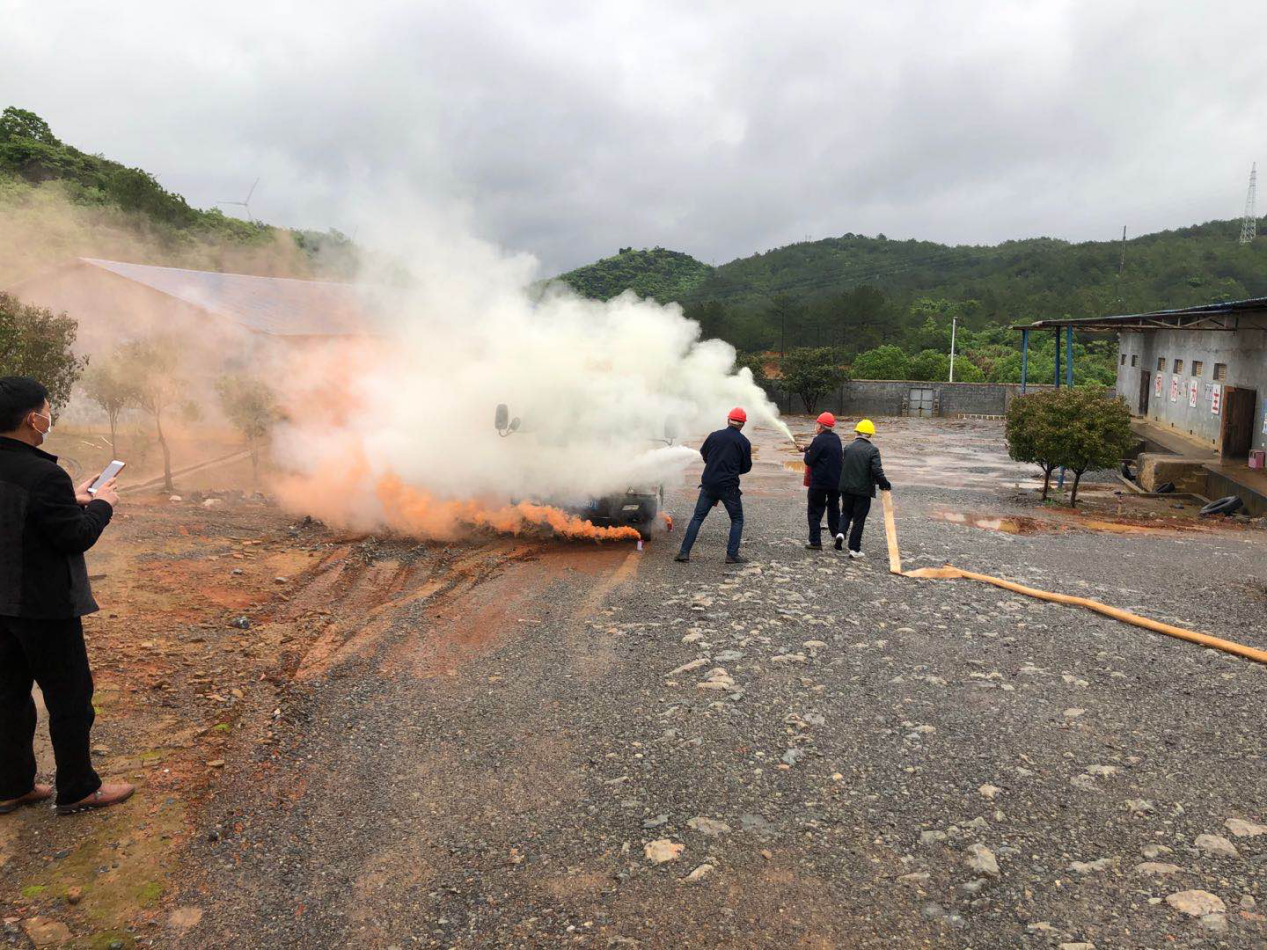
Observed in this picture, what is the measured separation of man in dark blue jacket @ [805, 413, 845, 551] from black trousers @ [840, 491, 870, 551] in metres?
0.17

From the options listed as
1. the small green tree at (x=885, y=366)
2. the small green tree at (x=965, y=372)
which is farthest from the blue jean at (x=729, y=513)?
the small green tree at (x=965, y=372)

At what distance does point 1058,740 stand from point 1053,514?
1063 cm

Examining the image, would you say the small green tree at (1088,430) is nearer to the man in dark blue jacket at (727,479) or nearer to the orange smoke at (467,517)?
the man in dark blue jacket at (727,479)

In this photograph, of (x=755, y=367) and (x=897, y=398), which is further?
(x=755, y=367)

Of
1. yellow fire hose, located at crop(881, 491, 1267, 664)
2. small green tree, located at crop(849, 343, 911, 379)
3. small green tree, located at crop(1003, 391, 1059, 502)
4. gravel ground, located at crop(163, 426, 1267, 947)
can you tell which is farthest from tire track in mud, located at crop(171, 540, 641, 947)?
small green tree, located at crop(849, 343, 911, 379)

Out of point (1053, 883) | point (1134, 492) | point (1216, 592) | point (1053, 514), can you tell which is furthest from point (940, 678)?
point (1134, 492)

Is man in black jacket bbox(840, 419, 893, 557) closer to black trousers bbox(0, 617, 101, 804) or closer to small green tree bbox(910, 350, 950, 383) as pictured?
black trousers bbox(0, 617, 101, 804)

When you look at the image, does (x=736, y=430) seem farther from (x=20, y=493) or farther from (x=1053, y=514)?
(x=1053, y=514)

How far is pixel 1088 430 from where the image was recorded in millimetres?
14266

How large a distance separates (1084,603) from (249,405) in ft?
41.0

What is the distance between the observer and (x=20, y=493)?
144 inches

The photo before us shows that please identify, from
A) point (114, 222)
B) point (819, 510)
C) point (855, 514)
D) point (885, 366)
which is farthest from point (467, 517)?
point (885, 366)

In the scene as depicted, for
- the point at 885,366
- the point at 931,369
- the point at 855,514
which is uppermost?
the point at 885,366

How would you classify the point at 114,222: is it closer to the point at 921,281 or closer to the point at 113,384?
the point at 113,384
